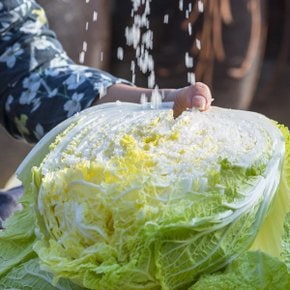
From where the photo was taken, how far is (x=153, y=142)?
1342 millimetres

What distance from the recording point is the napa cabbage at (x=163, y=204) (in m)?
1.22

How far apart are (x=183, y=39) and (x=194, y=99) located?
7.49ft

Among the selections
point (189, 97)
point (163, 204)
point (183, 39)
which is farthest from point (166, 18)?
point (163, 204)

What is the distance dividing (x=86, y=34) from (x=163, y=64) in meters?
0.37

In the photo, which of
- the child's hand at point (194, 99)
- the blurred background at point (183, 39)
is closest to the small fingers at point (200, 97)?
the child's hand at point (194, 99)

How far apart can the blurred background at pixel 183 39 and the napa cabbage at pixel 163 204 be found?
2083 millimetres

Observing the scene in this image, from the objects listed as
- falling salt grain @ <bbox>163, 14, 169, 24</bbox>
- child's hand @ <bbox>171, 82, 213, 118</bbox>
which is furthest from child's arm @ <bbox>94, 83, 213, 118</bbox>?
falling salt grain @ <bbox>163, 14, 169, 24</bbox>

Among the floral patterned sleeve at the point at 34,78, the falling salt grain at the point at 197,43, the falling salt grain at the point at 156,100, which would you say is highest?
the falling salt grain at the point at 156,100

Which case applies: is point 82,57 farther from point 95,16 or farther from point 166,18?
point 166,18

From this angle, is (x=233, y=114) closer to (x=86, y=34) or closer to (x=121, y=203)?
(x=121, y=203)

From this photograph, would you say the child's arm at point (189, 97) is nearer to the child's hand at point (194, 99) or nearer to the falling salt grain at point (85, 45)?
the child's hand at point (194, 99)

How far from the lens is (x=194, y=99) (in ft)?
4.66

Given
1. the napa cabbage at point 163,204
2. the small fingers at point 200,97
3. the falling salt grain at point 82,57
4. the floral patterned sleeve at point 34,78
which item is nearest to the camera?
the napa cabbage at point 163,204

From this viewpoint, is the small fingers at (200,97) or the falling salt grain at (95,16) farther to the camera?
the falling salt grain at (95,16)
